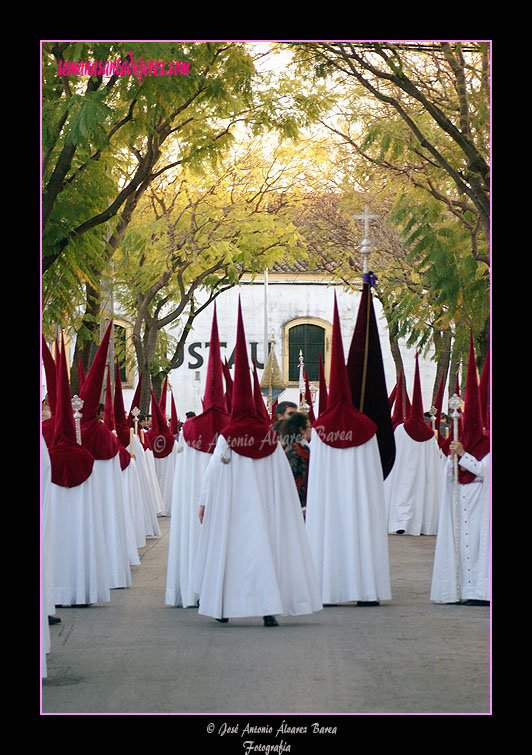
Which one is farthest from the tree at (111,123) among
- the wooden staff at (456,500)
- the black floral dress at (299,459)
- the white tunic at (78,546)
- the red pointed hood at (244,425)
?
the wooden staff at (456,500)

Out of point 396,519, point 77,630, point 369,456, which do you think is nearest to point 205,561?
point 77,630

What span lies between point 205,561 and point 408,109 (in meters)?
8.85

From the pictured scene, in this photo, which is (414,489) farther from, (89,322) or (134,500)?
(89,322)

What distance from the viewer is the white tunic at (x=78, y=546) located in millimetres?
12812

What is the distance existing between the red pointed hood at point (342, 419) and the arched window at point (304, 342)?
37688 millimetres

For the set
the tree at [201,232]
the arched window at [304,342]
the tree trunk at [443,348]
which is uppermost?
the tree at [201,232]

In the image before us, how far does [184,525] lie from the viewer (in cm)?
1296

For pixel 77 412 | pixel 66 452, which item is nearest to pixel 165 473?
pixel 77 412

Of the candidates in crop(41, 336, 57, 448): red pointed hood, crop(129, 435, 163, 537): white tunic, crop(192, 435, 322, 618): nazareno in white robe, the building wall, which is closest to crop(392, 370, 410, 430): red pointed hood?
crop(129, 435, 163, 537): white tunic

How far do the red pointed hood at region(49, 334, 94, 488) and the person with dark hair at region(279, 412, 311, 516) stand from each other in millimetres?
2222

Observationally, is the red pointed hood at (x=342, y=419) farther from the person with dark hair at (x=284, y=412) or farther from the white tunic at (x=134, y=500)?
the white tunic at (x=134, y=500)

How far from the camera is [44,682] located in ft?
27.9

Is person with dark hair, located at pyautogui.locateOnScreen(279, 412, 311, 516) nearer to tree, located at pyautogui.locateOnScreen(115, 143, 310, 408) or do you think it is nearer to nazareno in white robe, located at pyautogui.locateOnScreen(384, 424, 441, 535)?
nazareno in white robe, located at pyautogui.locateOnScreen(384, 424, 441, 535)

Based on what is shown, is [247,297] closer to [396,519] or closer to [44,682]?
[396,519]
